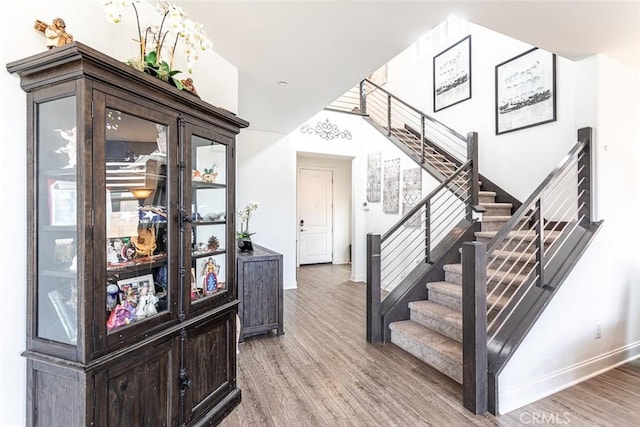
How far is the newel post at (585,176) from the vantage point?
9.07 ft

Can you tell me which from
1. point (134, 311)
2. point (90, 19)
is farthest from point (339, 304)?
point (90, 19)

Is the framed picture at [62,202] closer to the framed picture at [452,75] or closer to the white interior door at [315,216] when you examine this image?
the framed picture at [452,75]

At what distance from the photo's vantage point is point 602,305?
278cm

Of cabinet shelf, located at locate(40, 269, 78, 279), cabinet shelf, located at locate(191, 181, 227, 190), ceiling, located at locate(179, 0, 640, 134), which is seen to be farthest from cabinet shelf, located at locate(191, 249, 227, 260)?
ceiling, located at locate(179, 0, 640, 134)

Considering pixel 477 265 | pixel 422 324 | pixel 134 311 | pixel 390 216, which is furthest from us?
pixel 390 216

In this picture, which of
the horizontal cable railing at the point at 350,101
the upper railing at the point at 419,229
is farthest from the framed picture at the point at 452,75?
the horizontal cable railing at the point at 350,101

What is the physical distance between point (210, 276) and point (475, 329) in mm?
1790

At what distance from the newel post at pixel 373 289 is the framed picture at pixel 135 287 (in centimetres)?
215

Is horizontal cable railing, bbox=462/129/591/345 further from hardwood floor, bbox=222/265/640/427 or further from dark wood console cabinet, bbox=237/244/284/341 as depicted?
dark wood console cabinet, bbox=237/244/284/341

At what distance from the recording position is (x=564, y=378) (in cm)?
252

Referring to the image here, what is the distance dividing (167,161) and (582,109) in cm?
340

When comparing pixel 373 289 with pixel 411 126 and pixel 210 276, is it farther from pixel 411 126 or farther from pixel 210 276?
pixel 411 126

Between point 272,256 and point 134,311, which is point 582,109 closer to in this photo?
point 272,256

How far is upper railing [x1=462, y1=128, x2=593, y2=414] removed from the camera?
2.17 m
